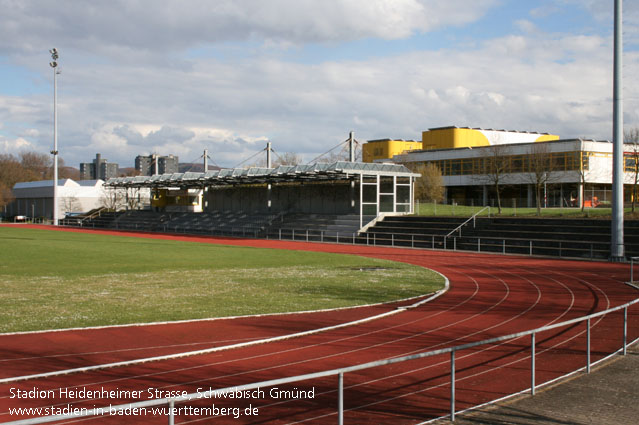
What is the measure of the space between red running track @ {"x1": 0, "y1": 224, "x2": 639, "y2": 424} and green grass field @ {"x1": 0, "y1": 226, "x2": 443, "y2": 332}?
1.40 meters

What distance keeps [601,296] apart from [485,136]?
6752 cm

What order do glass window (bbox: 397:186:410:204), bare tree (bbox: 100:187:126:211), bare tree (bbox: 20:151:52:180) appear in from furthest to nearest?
bare tree (bbox: 20:151:52:180)
bare tree (bbox: 100:187:126:211)
glass window (bbox: 397:186:410:204)

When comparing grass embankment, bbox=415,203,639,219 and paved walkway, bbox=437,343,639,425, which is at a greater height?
grass embankment, bbox=415,203,639,219

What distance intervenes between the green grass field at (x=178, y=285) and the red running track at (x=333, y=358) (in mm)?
1400

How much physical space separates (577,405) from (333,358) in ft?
13.1

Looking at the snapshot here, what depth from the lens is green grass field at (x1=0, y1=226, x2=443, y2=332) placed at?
13.4 metres

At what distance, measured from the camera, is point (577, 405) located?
22.8 ft

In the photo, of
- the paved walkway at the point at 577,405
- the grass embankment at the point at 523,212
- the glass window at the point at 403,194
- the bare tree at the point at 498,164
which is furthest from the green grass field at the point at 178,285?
the bare tree at the point at 498,164

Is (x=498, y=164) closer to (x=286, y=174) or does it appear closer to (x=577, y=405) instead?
(x=286, y=174)

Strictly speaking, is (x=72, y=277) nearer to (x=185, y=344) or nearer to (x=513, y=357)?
(x=185, y=344)

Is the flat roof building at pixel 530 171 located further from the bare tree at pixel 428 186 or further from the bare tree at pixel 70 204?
the bare tree at pixel 70 204

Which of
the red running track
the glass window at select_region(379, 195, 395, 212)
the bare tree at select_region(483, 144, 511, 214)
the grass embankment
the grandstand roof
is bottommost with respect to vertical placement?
the red running track

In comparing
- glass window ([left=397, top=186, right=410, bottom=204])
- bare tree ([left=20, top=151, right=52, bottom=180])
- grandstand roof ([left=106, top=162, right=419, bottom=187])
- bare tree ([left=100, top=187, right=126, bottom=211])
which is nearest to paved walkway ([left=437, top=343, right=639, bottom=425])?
grandstand roof ([left=106, top=162, right=419, bottom=187])

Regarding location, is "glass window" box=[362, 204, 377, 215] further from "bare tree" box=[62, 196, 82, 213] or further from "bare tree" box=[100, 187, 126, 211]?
"bare tree" box=[62, 196, 82, 213]
